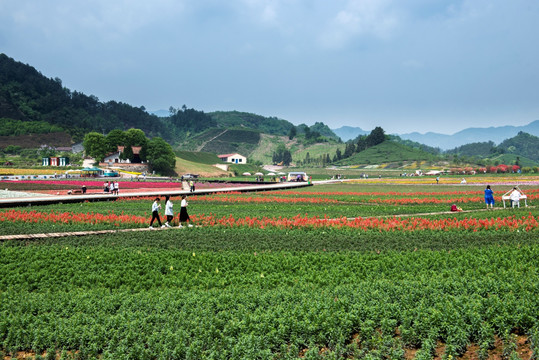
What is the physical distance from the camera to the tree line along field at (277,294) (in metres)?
8.12

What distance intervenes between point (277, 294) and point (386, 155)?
173 meters

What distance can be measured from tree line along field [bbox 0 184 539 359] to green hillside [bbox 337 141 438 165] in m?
143

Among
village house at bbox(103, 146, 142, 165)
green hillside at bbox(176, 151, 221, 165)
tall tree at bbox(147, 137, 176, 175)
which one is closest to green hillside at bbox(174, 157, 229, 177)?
tall tree at bbox(147, 137, 176, 175)

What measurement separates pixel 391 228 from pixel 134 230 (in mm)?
12832

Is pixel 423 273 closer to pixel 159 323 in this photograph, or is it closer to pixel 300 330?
pixel 300 330

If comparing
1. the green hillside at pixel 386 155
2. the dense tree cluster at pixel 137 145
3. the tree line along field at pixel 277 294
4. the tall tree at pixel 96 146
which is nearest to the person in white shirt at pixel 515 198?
the tree line along field at pixel 277 294

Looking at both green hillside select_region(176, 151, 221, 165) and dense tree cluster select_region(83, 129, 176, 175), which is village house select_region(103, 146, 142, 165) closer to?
dense tree cluster select_region(83, 129, 176, 175)

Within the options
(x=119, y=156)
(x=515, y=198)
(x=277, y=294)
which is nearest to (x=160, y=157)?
(x=119, y=156)

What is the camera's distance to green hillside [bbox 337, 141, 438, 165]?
6393 inches

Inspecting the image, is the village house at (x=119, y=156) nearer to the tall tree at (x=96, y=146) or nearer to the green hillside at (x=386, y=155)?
the tall tree at (x=96, y=146)

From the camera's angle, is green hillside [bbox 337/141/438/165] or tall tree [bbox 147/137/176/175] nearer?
tall tree [bbox 147/137/176/175]

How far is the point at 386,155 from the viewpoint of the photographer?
6929 inches

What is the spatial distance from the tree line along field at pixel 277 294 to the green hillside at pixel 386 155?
14271cm

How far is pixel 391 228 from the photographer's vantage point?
66.8 feet
